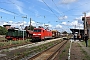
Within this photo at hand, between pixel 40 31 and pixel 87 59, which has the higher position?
pixel 40 31

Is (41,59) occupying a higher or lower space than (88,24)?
lower

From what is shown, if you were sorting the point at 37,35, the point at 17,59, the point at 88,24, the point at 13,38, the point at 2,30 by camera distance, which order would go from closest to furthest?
the point at 17,59
the point at 37,35
the point at 13,38
the point at 88,24
the point at 2,30

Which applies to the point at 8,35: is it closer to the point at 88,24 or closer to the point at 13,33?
the point at 13,33

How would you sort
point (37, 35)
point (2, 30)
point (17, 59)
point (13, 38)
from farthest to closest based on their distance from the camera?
point (2, 30) → point (13, 38) → point (37, 35) → point (17, 59)

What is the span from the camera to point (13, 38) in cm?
4734

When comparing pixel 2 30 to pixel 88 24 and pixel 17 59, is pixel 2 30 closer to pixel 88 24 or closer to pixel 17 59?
pixel 88 24

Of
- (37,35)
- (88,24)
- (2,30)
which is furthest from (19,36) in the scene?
(2,30)

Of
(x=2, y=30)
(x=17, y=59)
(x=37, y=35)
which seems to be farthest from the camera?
(x=2, y=30)

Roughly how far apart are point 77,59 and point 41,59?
2857 mm

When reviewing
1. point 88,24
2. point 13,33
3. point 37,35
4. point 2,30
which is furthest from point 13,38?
point 2,30

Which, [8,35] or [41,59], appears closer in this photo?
→ [41,59]

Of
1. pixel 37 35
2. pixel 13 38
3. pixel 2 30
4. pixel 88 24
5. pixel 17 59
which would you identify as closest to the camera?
pixel 17 59

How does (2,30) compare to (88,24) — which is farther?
(2,30)

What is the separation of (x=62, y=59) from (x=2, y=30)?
83738mm
